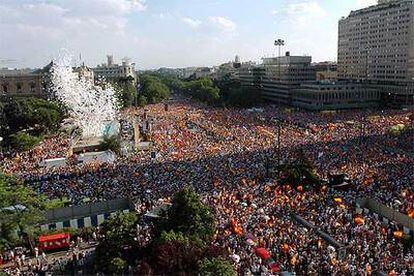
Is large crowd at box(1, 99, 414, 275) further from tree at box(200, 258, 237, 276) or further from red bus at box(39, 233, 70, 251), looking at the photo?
red bus at box(39, 233, 70, 251)

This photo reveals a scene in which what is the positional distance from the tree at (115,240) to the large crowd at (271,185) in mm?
4057

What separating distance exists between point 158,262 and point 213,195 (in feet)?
38.4

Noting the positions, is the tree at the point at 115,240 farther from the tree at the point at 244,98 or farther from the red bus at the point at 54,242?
the tree at the point at 244,98

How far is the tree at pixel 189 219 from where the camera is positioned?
19031 mm

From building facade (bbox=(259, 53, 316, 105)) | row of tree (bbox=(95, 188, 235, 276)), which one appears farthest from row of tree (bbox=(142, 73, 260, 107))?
row of tree (bbox=(95, 188, 235, 276))

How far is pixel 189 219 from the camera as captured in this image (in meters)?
19.2

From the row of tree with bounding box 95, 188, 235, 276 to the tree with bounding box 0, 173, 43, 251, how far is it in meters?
4.25

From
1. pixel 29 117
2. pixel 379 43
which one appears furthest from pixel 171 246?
pixel 379 43

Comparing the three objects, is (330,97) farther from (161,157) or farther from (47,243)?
(47,243)

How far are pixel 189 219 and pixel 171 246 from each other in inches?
112

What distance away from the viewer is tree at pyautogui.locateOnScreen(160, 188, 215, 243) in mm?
19031

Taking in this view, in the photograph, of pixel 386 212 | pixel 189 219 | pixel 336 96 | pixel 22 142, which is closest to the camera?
pixel 189 219

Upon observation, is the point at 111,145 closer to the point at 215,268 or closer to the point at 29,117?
the point at 29,117

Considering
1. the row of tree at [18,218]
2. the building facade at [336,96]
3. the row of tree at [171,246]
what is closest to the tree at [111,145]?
the row of tree at [18,218]
